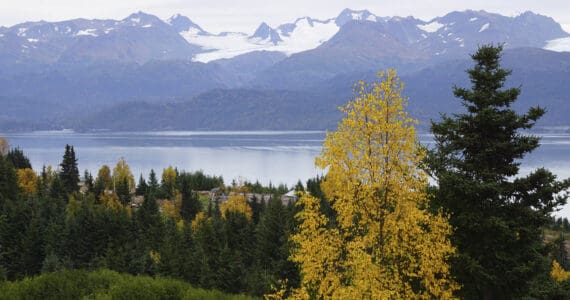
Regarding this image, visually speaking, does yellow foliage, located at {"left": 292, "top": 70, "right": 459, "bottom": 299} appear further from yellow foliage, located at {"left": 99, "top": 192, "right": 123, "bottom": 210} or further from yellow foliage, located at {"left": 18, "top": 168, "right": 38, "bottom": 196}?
yellow foliage, located at {"left": 18, "top": 168, "right": 38, "bottom": 196}

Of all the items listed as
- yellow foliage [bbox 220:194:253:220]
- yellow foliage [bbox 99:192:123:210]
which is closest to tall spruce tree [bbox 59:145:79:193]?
yellow foliage [bbox 99:192:123:210]

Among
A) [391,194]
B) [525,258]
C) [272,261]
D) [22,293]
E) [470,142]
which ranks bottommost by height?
[272,261]

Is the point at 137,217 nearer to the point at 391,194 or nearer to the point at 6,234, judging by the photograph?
the point at 6,234

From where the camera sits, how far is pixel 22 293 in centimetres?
2756

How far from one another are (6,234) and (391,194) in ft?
240

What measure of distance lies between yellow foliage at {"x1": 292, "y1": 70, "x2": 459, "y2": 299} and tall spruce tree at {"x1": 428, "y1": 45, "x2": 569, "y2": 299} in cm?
332

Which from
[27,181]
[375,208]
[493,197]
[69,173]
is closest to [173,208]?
[69,173]

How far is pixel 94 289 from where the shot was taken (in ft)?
93.7

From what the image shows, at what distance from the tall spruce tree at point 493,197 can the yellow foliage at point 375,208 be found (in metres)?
3.32

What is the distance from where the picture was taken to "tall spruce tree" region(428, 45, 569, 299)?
21.7m

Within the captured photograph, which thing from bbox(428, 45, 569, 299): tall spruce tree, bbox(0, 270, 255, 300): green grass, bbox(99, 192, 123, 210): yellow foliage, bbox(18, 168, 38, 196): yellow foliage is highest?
bbox(428, 45, 569, 299): tall spruce tree

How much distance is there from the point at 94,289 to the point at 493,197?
66.5ft

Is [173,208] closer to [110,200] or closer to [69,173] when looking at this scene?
[110,200]

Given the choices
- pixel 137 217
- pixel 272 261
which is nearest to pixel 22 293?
pixel 272 261
